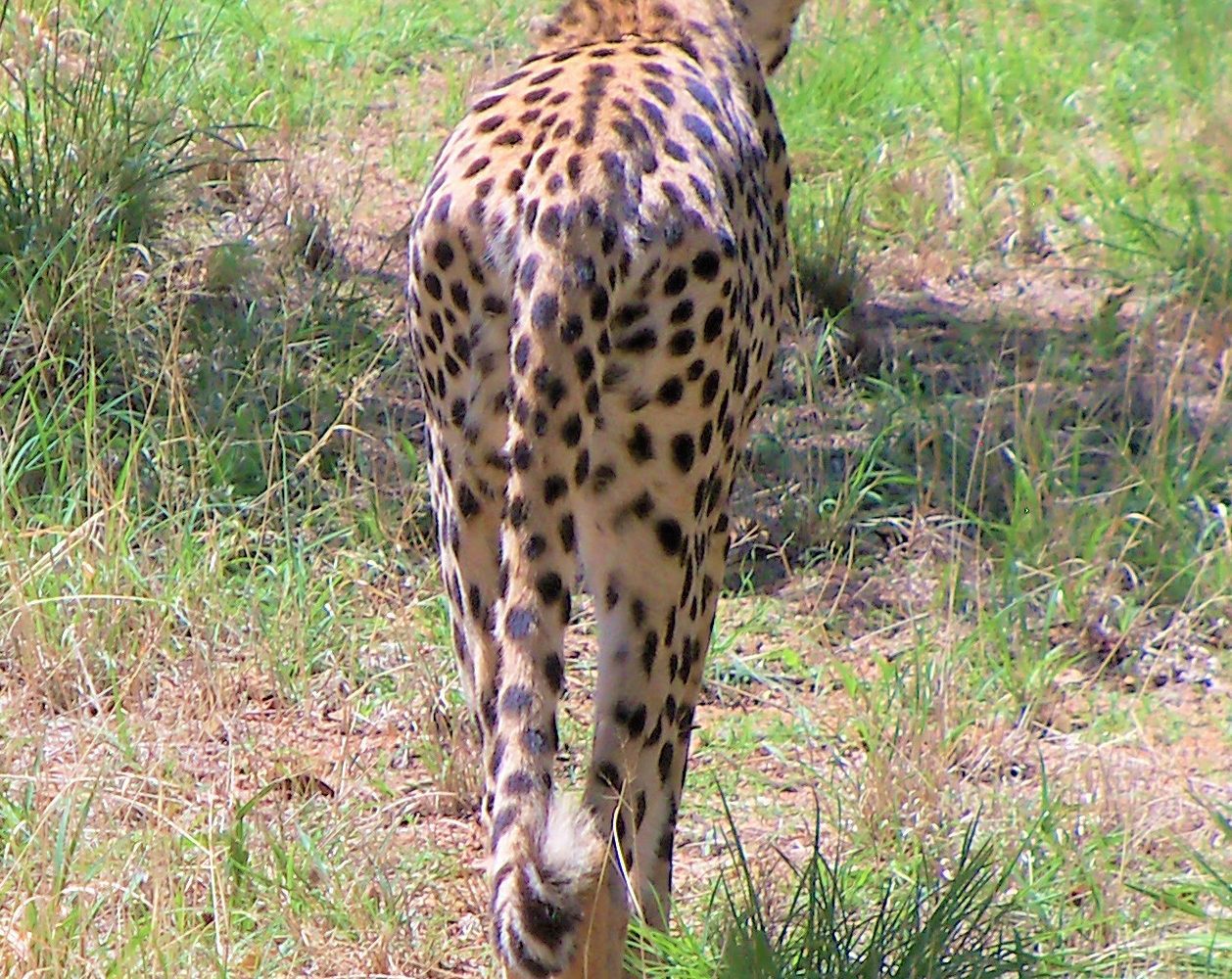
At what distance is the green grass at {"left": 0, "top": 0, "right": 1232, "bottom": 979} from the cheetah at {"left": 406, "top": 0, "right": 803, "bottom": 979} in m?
0.38

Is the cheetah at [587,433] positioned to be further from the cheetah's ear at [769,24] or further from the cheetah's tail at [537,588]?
the cheetah's ear at [769,24]

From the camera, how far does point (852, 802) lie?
385 centimetres

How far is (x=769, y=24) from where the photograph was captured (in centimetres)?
455

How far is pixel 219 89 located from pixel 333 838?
3.48 meters

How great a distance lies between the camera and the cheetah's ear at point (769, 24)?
445cm

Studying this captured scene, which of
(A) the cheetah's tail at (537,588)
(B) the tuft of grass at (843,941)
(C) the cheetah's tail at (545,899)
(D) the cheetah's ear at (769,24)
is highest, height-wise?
(D) the cheetah's ear at (769,24)

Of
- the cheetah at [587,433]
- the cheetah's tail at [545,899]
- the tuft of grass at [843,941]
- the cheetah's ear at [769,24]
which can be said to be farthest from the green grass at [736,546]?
the cheetah's ear at [769,24]

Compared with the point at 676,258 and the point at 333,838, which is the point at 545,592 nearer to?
the point at 676,258

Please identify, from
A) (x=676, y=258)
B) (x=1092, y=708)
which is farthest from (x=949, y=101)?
(x=676, y=258)

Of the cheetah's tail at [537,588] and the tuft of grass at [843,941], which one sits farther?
the tuft of grass at [843,941]

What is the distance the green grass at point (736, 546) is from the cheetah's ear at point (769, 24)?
989 millimetres

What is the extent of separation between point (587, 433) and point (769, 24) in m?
2.04

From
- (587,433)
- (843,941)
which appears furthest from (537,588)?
(843,941)

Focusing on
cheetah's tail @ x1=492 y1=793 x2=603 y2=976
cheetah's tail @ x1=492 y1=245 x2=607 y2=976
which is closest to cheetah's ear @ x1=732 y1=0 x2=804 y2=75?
cheetah's tail @ x1=492 y1=245 x2=607 y2=976
